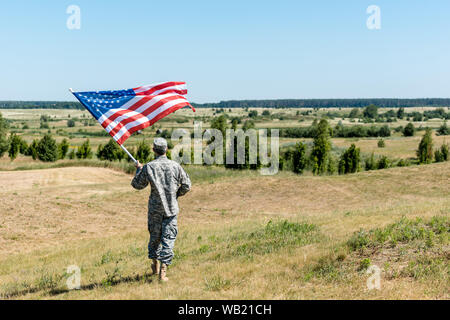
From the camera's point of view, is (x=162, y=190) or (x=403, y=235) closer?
(x=162, y=190)

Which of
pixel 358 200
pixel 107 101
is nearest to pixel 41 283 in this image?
pixel 107 101

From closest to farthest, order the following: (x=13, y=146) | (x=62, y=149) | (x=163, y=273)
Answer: (x=163, y=273) < (x=13, y=146) < (x=62, y=149)

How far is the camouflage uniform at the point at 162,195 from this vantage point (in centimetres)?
709

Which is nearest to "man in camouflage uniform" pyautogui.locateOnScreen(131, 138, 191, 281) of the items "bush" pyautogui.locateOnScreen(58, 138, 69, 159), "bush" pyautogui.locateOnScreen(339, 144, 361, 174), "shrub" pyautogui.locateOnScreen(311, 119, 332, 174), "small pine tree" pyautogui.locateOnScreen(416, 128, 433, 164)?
"shrub" pyautogui.locateOnScreen(311, 119, 332, 174)

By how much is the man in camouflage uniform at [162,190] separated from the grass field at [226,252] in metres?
0.84

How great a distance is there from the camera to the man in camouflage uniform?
709cm

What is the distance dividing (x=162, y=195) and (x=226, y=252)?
3602 mm

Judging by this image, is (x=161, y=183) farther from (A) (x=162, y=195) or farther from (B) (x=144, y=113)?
(B) (x=144, y=113)

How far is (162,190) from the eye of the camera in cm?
710

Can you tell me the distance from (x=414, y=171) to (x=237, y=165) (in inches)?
937

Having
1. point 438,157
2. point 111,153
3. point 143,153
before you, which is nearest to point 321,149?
point 438,157

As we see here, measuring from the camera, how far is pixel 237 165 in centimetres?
5172

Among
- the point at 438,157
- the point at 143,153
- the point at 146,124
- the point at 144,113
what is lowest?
the point at 438,157
